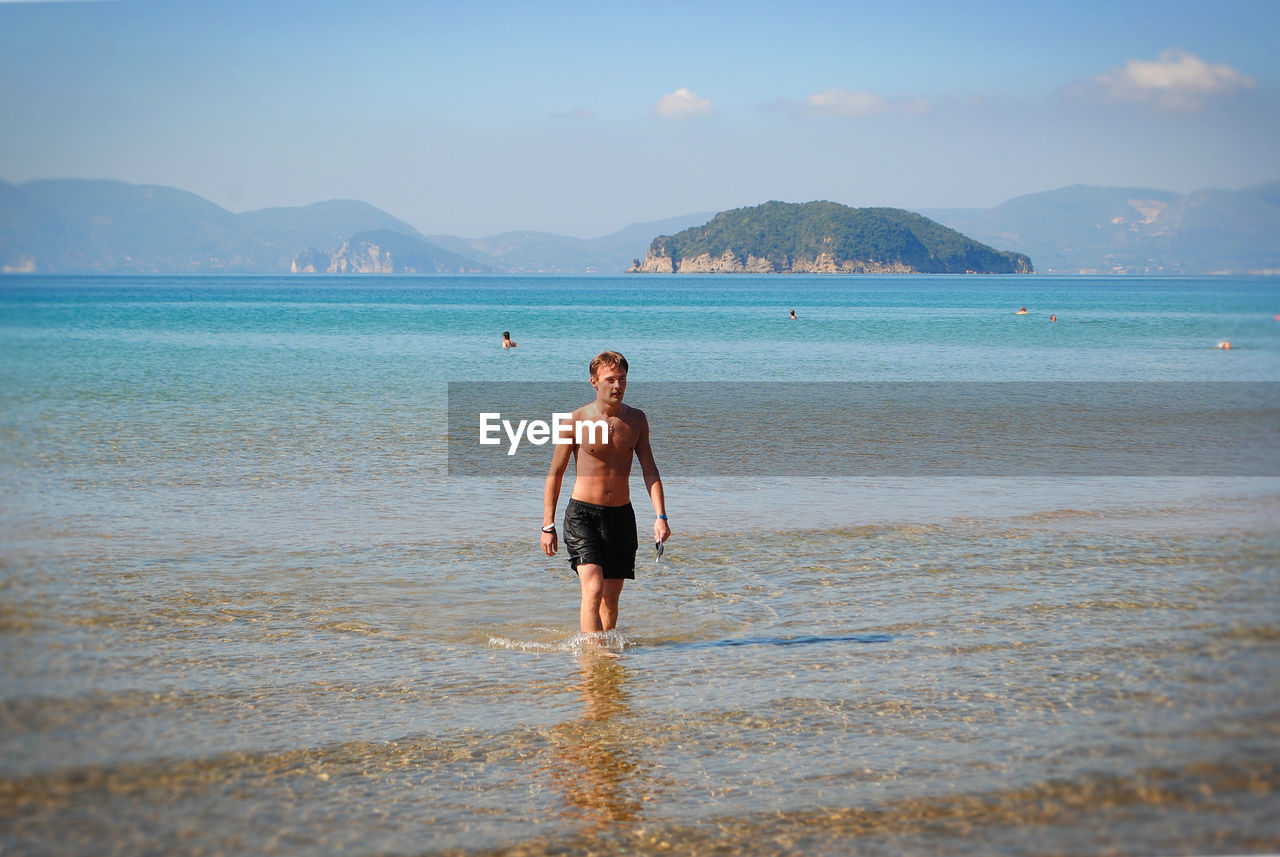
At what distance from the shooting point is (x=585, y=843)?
14.5 ft

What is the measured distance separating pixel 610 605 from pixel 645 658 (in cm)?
43

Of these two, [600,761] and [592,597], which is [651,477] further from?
[600,761]

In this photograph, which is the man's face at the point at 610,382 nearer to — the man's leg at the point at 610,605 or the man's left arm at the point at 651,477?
the man's left arm at the point at 651,477

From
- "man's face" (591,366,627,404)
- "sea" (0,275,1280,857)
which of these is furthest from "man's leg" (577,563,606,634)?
"man's face" (591,366,627,404)

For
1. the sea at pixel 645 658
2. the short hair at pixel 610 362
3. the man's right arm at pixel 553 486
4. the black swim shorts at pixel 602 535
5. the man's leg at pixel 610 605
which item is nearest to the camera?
the sea at pixel 645 658

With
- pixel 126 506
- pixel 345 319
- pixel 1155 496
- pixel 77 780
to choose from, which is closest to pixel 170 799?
pixel 77 780

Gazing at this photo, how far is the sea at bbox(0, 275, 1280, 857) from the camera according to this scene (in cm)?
452

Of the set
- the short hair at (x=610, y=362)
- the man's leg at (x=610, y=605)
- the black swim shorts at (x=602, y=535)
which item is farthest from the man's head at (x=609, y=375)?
the man's leg at (x=610, y=605)

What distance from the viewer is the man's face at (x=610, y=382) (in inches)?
259

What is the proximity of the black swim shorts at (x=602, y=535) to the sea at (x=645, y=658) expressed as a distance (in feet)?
1.92

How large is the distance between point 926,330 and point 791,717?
2080 inches

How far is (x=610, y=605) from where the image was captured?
7.06m

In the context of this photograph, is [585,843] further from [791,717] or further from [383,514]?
[383,514]

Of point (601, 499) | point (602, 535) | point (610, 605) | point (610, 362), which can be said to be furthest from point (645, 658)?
point (610, 362)
